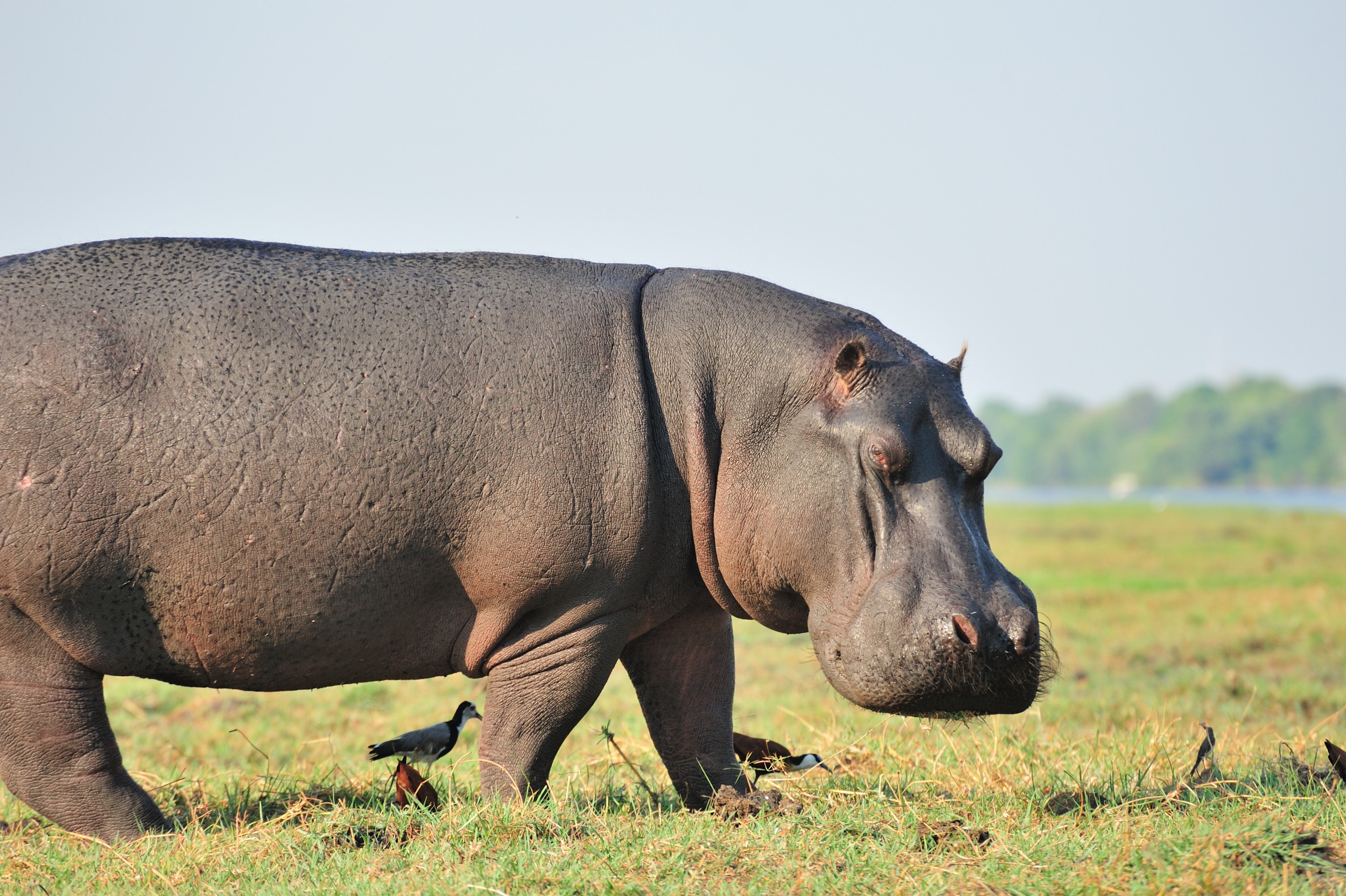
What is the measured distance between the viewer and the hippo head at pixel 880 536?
12.5 feet

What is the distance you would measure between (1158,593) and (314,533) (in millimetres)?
13515

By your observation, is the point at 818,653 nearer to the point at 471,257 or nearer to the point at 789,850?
the point at 789,850

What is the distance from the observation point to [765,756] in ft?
16.0

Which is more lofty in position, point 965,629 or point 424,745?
point 965,629

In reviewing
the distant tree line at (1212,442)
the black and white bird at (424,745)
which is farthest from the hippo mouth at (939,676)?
the distant tree line at (1212,442)

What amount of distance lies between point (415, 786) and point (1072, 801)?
2160mm

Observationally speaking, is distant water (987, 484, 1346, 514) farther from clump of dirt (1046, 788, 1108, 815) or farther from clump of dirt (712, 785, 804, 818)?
clump of dirt (712, 785, 804, 818)

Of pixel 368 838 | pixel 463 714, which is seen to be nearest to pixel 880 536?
pixel 368 838

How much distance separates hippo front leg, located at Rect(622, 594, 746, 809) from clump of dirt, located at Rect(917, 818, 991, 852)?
107 centimetres

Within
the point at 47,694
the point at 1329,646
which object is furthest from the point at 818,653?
the point at 1329,646

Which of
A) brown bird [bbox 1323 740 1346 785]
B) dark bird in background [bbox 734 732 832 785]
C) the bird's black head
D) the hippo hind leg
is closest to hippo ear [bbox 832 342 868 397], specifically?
dark bird in background [bbox 734 732 832 785]

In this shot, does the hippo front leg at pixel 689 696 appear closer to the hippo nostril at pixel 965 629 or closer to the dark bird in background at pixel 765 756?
the dark bird in background at pixel 765 756

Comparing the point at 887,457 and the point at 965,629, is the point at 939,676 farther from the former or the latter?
the point at 887,457

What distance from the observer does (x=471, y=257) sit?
4484 millimetres
